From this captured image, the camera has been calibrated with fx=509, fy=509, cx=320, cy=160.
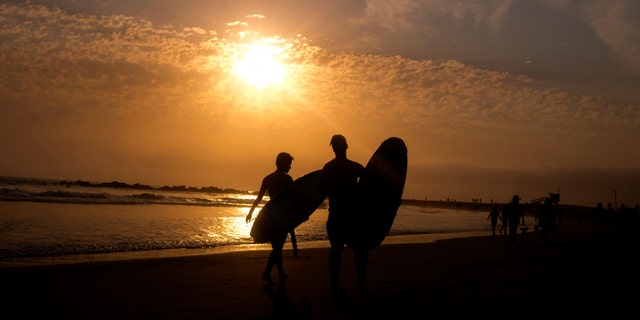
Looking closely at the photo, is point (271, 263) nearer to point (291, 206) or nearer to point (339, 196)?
point (291, 206)

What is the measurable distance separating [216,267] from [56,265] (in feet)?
9.99

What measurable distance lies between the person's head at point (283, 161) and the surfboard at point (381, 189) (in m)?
1.83

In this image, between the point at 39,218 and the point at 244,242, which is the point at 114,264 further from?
the point at 39,218

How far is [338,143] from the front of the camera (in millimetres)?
6609

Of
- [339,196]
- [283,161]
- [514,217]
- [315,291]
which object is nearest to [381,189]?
[339,196]

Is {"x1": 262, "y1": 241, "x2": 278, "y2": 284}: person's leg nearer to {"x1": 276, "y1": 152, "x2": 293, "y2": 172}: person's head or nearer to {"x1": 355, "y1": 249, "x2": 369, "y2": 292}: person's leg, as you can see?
{"x1": 276, "y1": 152, "x2": 293, "y2": 172}: person's head

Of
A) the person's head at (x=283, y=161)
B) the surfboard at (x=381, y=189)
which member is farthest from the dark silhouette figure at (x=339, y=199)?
the person's head at (x=283, y=161)

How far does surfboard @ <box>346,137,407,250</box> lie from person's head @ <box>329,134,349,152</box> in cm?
47

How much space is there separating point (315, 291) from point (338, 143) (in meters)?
2.03

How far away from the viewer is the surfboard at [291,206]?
7816 millimetres

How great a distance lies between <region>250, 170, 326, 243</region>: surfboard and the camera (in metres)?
7.82

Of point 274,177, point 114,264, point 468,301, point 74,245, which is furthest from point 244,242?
point 468,301

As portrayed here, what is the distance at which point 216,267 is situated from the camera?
978cm

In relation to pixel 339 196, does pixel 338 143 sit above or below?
above
